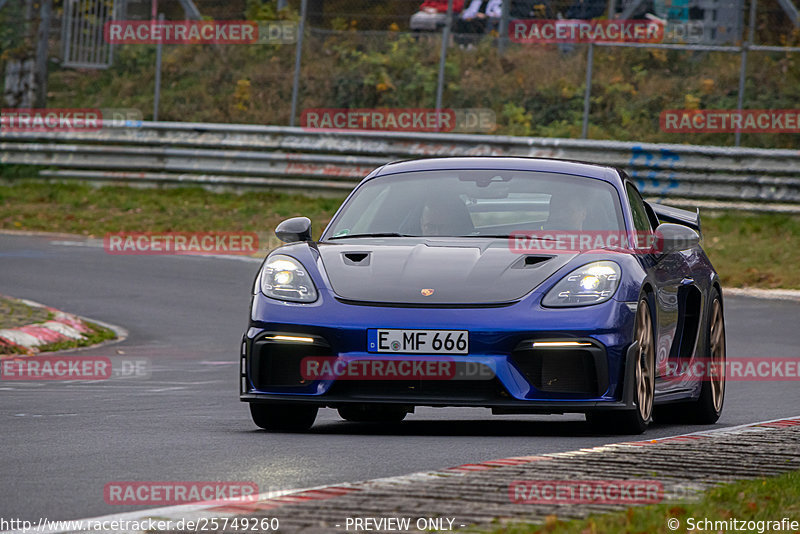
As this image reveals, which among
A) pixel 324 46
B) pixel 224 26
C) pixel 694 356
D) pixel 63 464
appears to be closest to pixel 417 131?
pixel 324 46

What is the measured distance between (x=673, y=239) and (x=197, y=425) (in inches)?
102

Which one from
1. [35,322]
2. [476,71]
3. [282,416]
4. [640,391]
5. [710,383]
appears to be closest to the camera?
[640,391]

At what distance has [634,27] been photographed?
2578 cm

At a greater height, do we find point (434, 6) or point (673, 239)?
point (434, 6)

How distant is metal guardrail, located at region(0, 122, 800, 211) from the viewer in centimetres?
2123

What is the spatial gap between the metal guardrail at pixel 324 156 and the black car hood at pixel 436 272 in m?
14.0

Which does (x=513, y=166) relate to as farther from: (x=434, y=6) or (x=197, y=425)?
(x=434, y=6)

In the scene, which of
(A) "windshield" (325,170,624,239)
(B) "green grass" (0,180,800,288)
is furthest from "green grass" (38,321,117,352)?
(B) "green grass" (0,180,800,288)

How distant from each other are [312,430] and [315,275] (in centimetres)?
84

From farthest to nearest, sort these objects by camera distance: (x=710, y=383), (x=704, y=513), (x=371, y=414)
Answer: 1. (x=710, y=383)
2. (x=371, y=414)
3. (x=704, y=513)

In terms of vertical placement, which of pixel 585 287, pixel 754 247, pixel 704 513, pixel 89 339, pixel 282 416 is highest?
pixel 585 287

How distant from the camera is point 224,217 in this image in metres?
22.4

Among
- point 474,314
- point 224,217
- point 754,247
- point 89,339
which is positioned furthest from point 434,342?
point 224,217

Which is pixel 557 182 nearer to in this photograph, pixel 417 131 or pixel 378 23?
pixel 417 131
